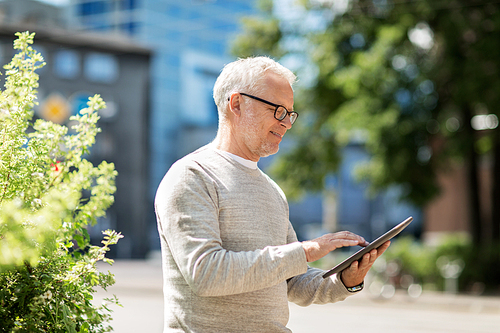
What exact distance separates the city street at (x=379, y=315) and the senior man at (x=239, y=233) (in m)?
5.72

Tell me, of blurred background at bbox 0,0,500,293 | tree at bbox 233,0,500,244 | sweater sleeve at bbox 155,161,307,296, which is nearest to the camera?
sweater sleeve at bbox 155,161,307,296

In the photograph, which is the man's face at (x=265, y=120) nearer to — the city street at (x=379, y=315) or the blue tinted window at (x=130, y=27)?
the city street at (x=379, y=315)

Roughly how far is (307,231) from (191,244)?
42.5 metres

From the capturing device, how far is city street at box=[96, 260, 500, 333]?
945cm

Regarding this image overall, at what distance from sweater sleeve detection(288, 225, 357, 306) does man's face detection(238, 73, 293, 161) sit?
437 mm

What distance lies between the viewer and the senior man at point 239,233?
69.3 inches

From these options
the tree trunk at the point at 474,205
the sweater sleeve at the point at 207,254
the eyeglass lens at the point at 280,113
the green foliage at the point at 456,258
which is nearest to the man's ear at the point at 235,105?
the eyeglass lens at the point at 280,113

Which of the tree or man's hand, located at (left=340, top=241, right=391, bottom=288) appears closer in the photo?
man's hand, located at (left=340, top=241, right=391, bottom=288)

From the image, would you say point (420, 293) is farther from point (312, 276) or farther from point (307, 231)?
point (307, 231)

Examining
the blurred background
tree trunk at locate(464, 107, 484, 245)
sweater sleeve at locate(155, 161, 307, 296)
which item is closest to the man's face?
sweater sleeve at locate(155, 161, 307, 296)

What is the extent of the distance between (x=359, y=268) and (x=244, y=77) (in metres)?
0.79

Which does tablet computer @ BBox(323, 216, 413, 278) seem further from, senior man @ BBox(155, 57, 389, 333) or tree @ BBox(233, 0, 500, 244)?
tree @ BBox(233, 0, 500, 244)

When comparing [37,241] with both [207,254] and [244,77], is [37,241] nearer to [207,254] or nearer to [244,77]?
[207,254]

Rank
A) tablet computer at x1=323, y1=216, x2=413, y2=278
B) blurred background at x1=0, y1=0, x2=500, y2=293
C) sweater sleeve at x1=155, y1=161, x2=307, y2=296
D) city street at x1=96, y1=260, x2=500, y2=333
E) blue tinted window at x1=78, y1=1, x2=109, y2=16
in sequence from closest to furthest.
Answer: sweater sleeve at x1=155, y1=161, x2=307, y2=296
tablet computer at x1=323, y1=216, x2=413, y2=278
city street at x1=96, y1=260, x2=500, y2=333
blurred background at x1=0, y1=0, x2=500, y2=293
blue tinted window at x1=78, y1=1, x2=109, y2=16
